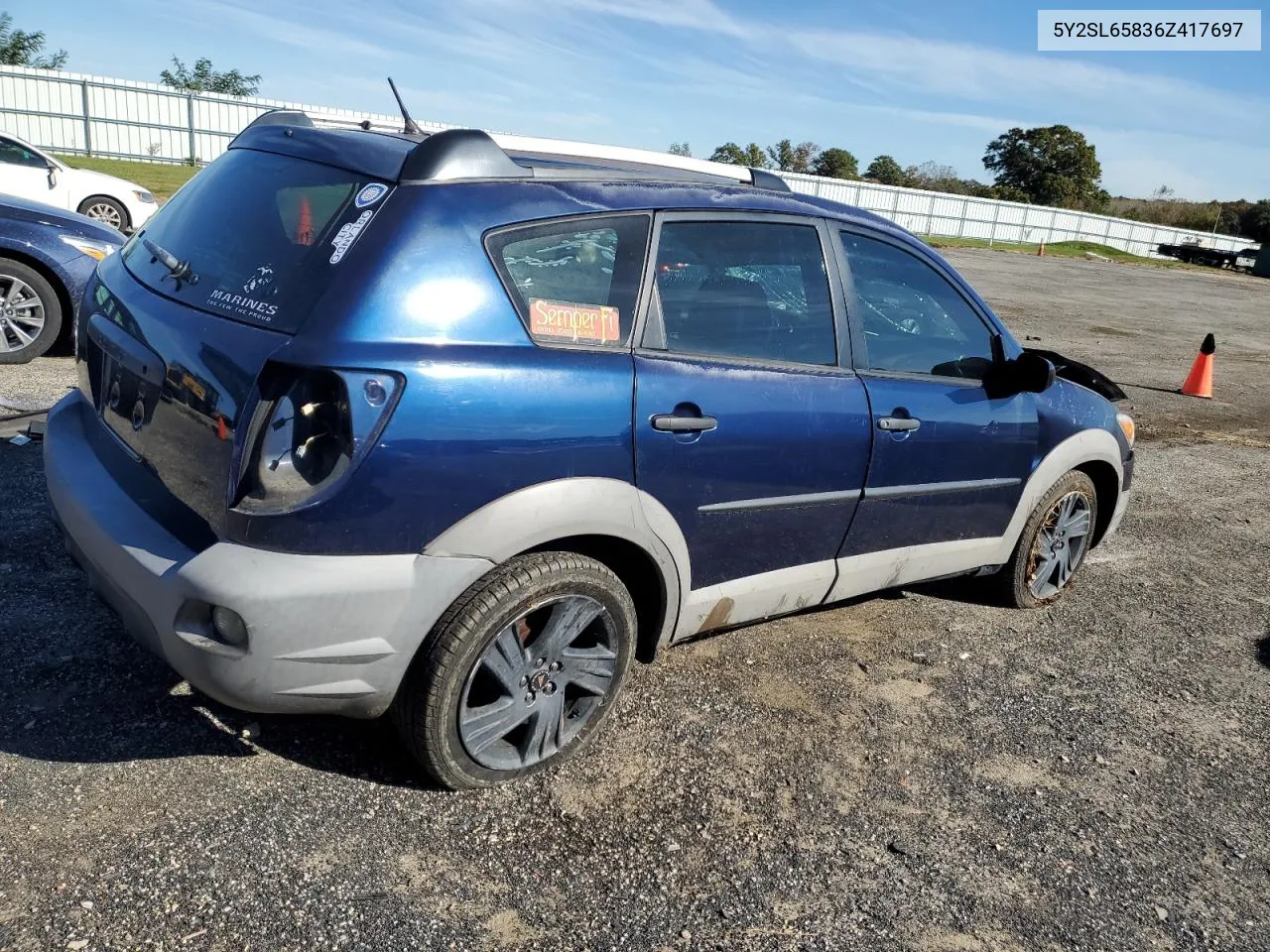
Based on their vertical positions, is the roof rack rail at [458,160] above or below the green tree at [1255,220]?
below

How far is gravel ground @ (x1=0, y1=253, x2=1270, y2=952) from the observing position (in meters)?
2.47

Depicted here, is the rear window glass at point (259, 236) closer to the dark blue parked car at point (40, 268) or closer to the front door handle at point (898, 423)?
the front door handle at point (898, 423)

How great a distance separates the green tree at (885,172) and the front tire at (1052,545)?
71.3m

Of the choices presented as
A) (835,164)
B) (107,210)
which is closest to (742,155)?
(835,164)

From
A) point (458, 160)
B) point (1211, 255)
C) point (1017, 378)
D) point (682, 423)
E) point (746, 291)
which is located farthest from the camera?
point (1211, 255)

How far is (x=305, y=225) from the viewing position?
9.08ft

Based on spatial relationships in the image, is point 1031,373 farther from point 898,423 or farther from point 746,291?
point 746,291

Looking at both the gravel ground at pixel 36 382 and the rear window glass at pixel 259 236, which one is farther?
the gravel ground at pixel 36 382

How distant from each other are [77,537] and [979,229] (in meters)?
49.0

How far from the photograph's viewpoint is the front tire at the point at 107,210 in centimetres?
1316

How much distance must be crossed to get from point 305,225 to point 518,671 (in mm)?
1347

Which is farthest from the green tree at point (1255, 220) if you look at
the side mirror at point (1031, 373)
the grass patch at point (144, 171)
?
the side mirror at point (1031, 373)

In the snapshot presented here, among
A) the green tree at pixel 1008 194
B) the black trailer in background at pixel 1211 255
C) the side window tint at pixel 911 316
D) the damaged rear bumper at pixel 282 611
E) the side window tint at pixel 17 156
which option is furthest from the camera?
the green tree at pixel 1008 194

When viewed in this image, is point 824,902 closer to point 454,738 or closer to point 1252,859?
point 454,738
